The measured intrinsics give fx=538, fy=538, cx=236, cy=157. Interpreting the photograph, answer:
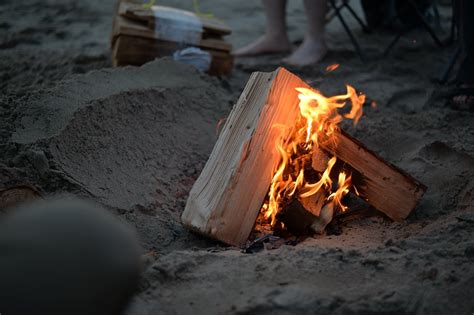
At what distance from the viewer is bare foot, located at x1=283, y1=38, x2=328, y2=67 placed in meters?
4.46

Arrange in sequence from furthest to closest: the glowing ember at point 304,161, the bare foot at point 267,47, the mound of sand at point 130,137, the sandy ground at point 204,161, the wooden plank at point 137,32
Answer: the bare foot at point 267,47
the wooden plank at point 137,32
the mound of sand at point 130,137
the glowing ember at point 304,161
the sandy ground at point 204,161

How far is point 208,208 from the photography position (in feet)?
7.18

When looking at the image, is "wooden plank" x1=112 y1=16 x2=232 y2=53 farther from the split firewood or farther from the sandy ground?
the split firewood

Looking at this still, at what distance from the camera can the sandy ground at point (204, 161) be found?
171cm

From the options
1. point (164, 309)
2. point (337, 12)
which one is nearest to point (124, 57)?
point (337, 12)

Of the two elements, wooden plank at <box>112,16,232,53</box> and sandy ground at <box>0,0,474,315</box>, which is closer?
sandy ground at <box>0,0,474,315</box>

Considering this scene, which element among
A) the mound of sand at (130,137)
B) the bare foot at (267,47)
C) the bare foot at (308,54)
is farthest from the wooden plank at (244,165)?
the bare foot at (267,47)

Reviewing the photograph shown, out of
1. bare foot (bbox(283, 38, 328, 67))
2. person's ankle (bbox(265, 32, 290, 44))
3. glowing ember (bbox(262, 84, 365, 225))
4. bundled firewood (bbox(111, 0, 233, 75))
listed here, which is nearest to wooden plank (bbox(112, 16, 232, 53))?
bundled firewood (bbox(111, 0, 233, 75))

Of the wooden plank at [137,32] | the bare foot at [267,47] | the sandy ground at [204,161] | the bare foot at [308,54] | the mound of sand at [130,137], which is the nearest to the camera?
the sandy ground at [204,161]

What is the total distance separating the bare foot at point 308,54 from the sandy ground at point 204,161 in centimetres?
9

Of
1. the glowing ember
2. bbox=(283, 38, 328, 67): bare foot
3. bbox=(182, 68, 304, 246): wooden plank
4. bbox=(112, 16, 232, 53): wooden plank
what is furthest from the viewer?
bbox=(283, 38, 328, 67): bare foot

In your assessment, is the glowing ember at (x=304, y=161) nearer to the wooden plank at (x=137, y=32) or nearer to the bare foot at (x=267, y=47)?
the wooden plank at (x=137, y=32)

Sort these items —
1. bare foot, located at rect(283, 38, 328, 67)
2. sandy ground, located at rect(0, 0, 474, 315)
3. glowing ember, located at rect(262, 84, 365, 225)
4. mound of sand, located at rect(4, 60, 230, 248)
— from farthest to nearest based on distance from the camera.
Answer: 1. bare foot, located at rect(283, 38, 328, 67)
2. mound of sand, located at rect(4, 60, 230, 248)
3. glowing ember, located at rect(262, 84, 365, 225)
4. sandy ground, located at rect(0, 0, 474, 315)

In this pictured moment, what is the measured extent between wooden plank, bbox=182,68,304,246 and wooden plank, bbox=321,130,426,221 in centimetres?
29
